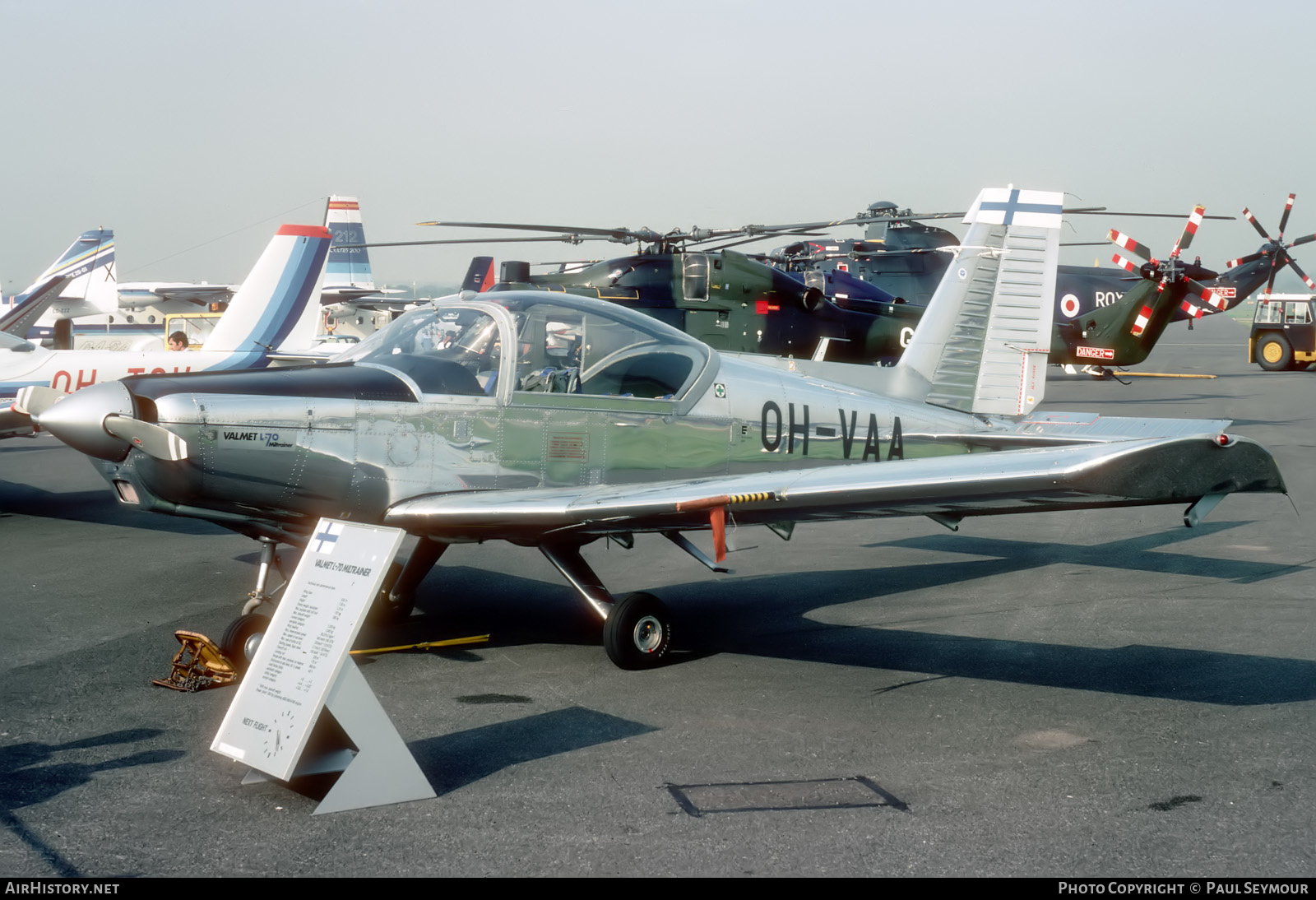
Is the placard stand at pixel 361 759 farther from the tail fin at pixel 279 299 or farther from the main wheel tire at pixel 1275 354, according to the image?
the main wheel tire at pixel 1275 354

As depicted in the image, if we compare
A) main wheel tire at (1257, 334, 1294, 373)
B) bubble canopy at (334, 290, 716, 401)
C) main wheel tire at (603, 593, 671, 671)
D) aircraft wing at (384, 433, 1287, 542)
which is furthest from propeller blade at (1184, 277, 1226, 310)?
main wheel tire at (603, 593, 671, 671)

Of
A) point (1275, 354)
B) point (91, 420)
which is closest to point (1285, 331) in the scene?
point (1275, 354)

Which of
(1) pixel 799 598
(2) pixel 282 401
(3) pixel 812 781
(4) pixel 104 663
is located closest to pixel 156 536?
(4) pixel 104 663

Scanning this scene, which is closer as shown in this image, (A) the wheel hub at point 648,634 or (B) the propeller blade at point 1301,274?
(A) the wheel hub at point 648,634

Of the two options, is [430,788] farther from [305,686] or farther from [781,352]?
[781,352]

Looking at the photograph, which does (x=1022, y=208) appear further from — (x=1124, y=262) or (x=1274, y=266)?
(x=1274, y=266)

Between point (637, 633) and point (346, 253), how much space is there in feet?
139

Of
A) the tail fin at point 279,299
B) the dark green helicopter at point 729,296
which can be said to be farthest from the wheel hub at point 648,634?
the tail fin at point 279,299

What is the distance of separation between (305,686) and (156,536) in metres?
7.62

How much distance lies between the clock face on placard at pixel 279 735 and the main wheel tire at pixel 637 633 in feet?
7.55

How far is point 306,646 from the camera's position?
14.6 feet

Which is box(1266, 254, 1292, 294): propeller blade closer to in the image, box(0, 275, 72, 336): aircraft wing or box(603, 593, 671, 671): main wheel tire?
box(0, 275, 72, 336): aircraft wing

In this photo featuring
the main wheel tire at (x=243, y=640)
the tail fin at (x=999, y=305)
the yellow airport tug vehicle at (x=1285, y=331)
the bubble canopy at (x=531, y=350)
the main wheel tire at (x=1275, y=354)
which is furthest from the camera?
the main wheel tire at (x=1275, y=354)

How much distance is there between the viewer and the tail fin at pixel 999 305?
359 inches
